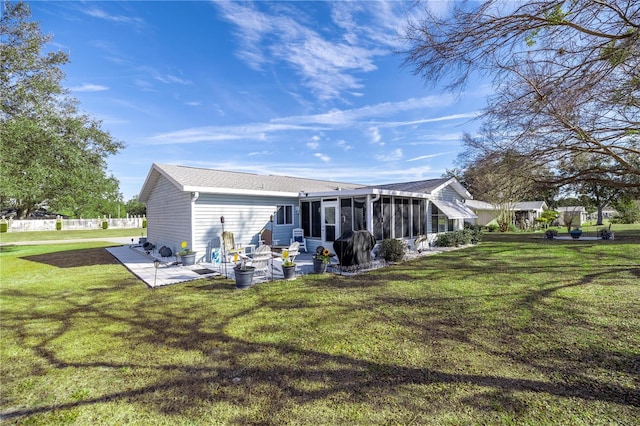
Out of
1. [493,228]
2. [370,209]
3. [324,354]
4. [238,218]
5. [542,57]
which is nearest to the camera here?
[324,354]

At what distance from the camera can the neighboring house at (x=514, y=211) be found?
31922mm

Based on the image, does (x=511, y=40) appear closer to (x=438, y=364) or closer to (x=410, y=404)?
(x=438, y=364)

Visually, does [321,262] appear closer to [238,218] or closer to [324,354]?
[238,218]

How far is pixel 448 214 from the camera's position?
1500 centimetres

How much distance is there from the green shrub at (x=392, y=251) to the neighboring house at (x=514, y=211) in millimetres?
22882

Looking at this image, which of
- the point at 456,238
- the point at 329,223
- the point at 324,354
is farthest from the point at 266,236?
the point at 456,238

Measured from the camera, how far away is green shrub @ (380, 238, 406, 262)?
11.1 metres

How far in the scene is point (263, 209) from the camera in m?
13.0

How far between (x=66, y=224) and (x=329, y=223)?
3924 centimetres

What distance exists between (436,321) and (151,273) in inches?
351

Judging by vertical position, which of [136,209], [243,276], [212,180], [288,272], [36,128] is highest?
[36,128]

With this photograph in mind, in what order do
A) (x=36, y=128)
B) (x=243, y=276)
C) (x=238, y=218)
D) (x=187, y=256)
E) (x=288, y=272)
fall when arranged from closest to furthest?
(x=243, y=276), (x=288, y=272), (x=187, y=256), (x=238, y=218), (x=36, y=128)

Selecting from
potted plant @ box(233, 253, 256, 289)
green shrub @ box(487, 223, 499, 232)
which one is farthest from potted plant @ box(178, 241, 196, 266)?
green shrub @ box(487, 223, 499, 232)

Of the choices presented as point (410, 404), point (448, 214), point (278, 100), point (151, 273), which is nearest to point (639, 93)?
point (410, 404)
